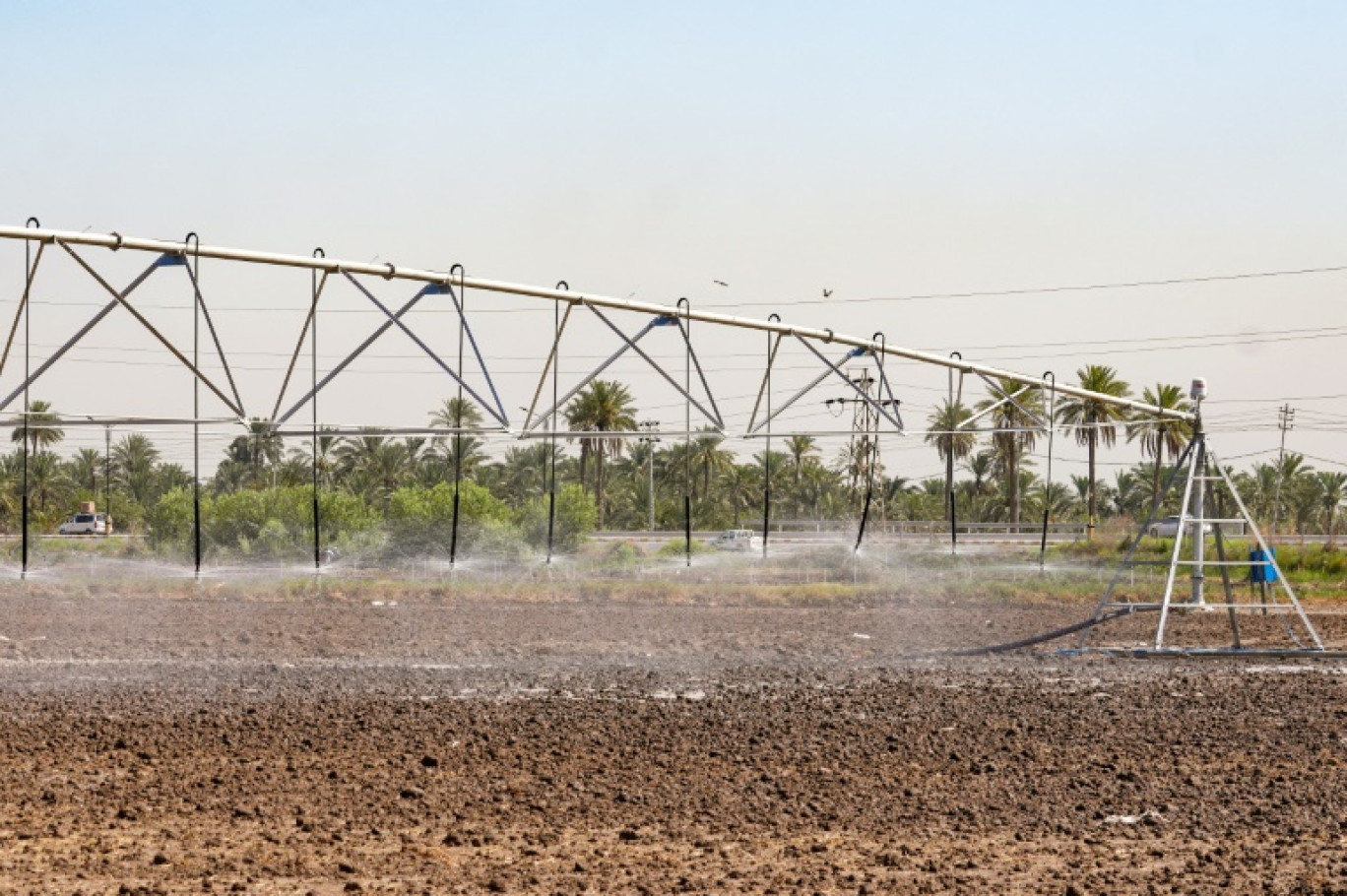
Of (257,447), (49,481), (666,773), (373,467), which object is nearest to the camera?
(666,773)

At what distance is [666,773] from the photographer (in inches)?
527

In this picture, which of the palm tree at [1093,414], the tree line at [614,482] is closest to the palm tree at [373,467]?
the tree line at [614,482]

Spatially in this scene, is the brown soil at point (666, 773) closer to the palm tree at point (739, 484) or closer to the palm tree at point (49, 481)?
the palm tree at point (49, 481)

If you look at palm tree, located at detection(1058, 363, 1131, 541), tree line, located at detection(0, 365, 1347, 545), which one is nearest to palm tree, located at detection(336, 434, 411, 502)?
tree line, located at detection(0, 365, 1347, 545)

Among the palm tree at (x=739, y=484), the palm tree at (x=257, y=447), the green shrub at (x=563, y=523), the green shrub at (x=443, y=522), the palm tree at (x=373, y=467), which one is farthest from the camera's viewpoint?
the palm tree at (x=739, y=484)

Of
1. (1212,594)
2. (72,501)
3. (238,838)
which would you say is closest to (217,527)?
(1212,594)

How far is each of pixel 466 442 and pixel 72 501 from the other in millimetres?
42499

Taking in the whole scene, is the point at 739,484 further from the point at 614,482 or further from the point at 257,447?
the point at 257,447

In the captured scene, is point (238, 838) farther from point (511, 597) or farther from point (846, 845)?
point (511, 597)

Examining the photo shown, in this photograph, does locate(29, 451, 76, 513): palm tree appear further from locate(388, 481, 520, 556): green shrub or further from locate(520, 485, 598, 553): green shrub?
locate(520, 485, 598, 553): green shrub

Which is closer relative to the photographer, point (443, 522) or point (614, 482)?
point (443, 522)

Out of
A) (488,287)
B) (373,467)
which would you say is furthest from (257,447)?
(373,467)

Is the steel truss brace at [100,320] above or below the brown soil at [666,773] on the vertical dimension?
above

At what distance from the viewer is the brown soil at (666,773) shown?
10086mm
